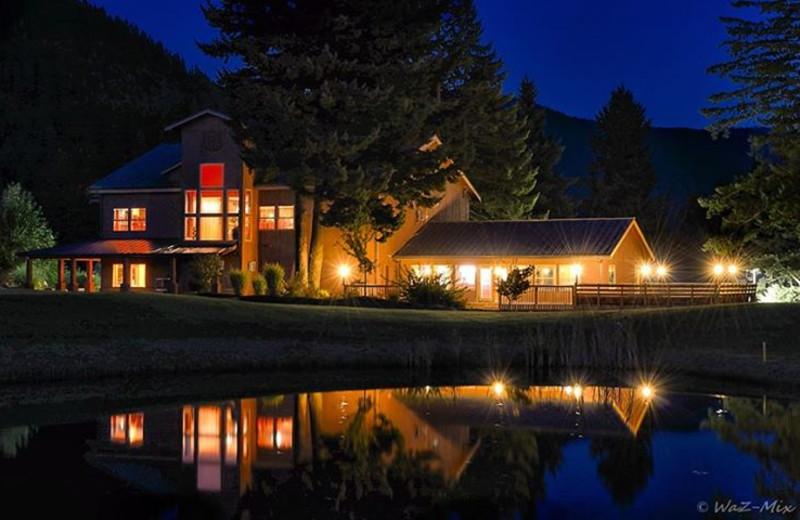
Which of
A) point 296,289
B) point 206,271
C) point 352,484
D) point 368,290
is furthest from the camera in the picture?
point 368,290

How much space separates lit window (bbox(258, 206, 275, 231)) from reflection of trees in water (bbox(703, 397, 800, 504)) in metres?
29.7

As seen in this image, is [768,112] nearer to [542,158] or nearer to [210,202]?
[210,202]

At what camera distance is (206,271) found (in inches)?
1766

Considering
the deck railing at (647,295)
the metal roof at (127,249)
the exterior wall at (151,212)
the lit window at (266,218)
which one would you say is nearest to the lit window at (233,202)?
the lit window at (266,218)

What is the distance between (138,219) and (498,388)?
103 feet

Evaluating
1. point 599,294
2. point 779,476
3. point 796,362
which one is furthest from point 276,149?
point 779,476

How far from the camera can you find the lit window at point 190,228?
48906 millimetres

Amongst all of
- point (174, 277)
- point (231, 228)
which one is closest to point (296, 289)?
point (231, 228)

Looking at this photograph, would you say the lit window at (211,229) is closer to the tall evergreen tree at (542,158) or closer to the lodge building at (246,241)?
the lodge building at (246,241)

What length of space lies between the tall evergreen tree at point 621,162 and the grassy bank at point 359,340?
51.4m

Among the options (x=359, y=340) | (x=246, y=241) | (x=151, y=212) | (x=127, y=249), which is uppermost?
(x=151, y=212)

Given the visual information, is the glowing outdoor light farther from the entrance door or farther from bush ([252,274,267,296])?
the entrance door

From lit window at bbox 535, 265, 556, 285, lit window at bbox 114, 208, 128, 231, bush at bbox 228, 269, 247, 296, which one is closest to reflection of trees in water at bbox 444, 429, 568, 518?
bush at bbox 228, 269, 247, 296

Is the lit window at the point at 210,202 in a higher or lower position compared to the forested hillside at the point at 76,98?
lower
